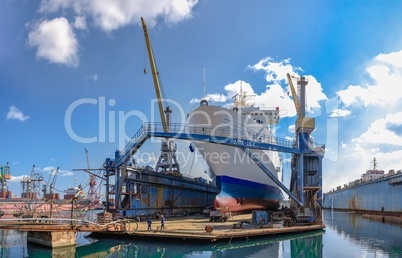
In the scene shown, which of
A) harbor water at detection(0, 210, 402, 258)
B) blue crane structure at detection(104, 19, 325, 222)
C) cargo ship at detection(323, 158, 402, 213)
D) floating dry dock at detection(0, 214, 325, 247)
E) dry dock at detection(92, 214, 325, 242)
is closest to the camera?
harbor water at detection(0, 210, 402, 258)

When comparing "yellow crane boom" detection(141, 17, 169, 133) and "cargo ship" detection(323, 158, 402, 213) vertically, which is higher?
"yellow crane boom" detection(141, 17, 169, 133)

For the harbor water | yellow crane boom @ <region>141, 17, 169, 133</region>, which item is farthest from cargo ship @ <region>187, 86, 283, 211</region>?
Result: the harbor water

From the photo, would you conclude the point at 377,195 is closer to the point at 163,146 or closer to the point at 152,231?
the point at 163,146

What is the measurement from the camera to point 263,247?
74.9 feet

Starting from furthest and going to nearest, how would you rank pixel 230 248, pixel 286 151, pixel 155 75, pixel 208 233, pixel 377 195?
pixel 377 195 → pixel 155 75 → pixel 286 151 → pixel 208 233 → pixel 230 248

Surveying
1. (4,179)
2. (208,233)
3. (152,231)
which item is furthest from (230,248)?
(4,179)

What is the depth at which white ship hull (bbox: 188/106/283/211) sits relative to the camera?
35.6 m

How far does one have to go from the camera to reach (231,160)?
1431 inches

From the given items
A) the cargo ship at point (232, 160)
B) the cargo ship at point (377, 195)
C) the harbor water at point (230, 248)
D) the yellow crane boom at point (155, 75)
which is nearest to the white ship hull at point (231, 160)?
the cargo ship at point (232, 160)

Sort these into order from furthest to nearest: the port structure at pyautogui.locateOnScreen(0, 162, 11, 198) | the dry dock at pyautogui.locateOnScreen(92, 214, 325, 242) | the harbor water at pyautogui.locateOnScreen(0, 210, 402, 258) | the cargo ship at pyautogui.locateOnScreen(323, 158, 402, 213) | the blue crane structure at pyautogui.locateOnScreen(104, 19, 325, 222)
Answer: the port structure at pyautogui.locateOnScreen(0, 162, 11, 198)
the cargo ship at pyautogui.locateOnScreen(323, 158, 402, 213)
the blue crane structure at pyautogui.locateOnScreen(104, 19, 325, 222)
the dry dock at pyautogui.locateOnScreen(92, 214, 325, 242)
the harbor water at pyautogui.locateOnScreen(0, 210, 402, 258)

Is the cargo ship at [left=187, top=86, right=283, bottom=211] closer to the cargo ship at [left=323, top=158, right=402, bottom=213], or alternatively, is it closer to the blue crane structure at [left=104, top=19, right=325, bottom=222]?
the blue crane structure at [left=104, top=19, right=325, bottom=222]

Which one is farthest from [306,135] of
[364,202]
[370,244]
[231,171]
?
[364,202]

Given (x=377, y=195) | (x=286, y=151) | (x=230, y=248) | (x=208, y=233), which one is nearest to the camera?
(x=230, y=248)

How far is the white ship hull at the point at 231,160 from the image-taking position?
35625 millimetres
